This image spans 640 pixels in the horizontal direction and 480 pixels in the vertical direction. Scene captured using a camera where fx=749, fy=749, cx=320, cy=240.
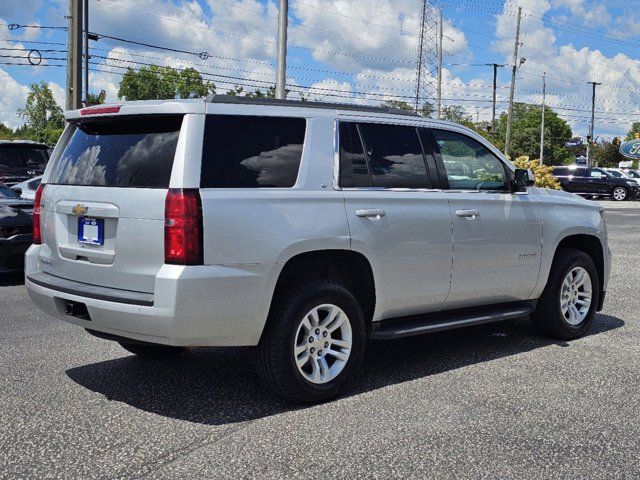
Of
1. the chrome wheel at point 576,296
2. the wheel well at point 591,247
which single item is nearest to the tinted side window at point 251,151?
the chrome wheel at point 576,296

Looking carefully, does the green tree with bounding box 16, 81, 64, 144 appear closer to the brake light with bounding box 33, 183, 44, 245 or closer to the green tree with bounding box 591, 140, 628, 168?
the green tree with bounding box 591, 140, 628, 168

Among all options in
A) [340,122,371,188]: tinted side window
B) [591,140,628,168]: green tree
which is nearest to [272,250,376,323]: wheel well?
[340,122,371,188]: tinted side window

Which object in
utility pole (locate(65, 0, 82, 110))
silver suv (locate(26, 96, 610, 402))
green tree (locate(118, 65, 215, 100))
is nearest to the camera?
silver suv (locate(26, 96, 610, 402))

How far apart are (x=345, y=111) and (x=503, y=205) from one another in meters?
1.65

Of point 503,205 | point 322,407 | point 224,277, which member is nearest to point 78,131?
point 224,277

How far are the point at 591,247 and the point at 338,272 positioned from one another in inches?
121

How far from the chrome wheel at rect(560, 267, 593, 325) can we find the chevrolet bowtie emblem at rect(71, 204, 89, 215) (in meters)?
4.08

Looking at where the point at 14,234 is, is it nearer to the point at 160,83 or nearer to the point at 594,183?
the point at 594,183

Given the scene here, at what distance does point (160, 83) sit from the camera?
307ft

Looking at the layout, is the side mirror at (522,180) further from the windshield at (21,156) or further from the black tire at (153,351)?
the windshield at (21,156)

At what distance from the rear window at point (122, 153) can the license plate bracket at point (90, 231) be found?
23 cm

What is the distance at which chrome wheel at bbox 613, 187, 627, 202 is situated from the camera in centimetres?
4128

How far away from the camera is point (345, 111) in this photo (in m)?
5.20

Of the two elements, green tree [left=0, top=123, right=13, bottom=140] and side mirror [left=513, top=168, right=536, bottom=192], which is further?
green tree [left=0, top=123, right=13, bottom=140]
